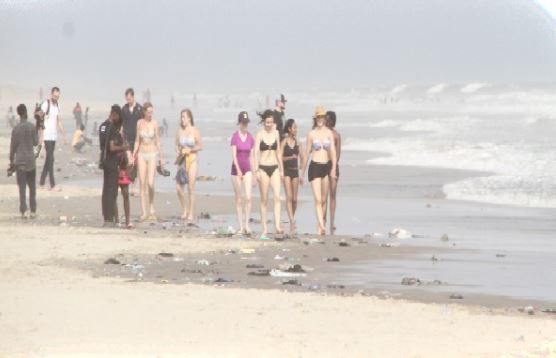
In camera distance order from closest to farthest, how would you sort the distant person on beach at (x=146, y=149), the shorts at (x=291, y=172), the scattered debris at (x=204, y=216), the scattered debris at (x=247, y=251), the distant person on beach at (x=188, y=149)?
the scattered debris at (x=247, y=251)
the shorts at (x=291, y=172)
the distant person on beach at (x=146, y=149)
the distant person on beach at (x=188, y=149)
the scattered debris at (x=204, y=216)

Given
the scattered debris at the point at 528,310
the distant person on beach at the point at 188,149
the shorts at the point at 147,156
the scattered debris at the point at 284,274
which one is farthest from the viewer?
the distant person on beach at the point at 188,149

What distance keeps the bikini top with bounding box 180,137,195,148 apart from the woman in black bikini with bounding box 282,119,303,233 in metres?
1.54

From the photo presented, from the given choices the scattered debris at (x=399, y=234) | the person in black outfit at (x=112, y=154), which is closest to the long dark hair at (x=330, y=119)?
the scattered debris at (x=399, y=234)

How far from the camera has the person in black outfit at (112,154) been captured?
18.5 metres

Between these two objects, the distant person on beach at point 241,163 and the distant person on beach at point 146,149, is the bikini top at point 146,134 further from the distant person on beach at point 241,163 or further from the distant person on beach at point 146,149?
the distant person on beach at point 241,163

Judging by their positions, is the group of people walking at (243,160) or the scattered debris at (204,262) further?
the group of people walking at (243,160)

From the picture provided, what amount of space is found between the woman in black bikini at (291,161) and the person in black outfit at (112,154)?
2243 mm

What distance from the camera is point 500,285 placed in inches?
540

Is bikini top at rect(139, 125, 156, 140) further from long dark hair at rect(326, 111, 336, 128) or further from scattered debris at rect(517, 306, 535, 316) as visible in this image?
scattered debris at rect(517, 306, 535, 316)

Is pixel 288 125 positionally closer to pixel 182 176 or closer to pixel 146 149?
pixel 182 176

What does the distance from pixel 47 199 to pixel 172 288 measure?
10.2 metres

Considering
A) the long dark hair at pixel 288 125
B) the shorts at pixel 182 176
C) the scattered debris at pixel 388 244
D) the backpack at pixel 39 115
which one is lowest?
the scattered debris at pixel 388 244

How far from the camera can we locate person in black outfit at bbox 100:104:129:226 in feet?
60.6

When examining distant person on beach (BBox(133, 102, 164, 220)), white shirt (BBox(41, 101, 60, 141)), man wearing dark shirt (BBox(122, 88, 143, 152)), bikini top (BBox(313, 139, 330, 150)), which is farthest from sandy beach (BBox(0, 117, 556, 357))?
white shirt (BBox(41, 101, 60, 141))
